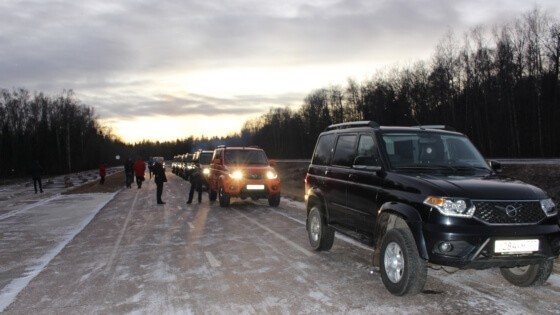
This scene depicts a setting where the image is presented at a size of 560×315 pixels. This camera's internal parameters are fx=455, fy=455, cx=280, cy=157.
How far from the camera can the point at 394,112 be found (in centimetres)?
7638

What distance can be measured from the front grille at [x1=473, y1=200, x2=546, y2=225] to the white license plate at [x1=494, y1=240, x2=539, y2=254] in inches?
7.9

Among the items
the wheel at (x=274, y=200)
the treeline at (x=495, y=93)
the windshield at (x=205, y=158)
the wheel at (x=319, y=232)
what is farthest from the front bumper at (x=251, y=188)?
the treeline at (x=495, y=93)

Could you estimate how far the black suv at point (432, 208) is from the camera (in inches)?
188

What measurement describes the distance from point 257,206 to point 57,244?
7505 mm

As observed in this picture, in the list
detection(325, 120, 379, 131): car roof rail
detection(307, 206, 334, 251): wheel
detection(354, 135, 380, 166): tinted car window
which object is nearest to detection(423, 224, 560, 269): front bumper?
detection(354, 135, 380, 166): tinted car window

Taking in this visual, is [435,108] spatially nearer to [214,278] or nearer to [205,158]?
→ [205,158]

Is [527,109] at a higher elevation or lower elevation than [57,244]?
higher

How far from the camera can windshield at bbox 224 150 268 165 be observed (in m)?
16.1

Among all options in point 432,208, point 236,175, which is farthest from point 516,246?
point 236,175

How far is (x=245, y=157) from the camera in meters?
16.3

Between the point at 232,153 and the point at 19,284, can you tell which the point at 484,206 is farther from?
the point at 232,153

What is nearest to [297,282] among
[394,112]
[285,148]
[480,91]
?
[480,91]

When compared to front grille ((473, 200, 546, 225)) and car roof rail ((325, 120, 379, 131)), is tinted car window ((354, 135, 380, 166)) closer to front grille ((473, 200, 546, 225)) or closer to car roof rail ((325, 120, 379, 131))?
car roof rail ((325, 120, 379, 131))

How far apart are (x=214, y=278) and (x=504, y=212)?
3772 millimetres
